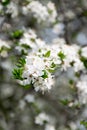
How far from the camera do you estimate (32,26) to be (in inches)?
195

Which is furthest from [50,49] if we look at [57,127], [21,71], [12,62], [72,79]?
[57,127]

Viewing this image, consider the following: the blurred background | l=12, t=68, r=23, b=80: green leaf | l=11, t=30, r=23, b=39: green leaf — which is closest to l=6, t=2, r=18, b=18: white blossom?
the blurred background

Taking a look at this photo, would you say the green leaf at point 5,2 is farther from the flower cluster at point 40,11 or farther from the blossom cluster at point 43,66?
the blossom cluster at point 43,66

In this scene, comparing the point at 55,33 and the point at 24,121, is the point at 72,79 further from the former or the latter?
the point at 24,121

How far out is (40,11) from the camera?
4.57 meters

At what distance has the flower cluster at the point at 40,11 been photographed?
4.53 metres

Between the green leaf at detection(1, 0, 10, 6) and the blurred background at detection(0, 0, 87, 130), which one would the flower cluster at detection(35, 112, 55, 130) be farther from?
the green leaf at detection(1, 0, 10, 6)

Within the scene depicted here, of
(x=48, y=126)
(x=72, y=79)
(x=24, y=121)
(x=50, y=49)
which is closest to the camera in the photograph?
(x=50, y=49)

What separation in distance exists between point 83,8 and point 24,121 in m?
1.23

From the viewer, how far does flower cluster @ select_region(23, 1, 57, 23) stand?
453cm

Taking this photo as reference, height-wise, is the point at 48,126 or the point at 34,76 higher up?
the point at 48,126

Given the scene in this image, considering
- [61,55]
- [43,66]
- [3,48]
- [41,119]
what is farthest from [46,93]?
[43,66]

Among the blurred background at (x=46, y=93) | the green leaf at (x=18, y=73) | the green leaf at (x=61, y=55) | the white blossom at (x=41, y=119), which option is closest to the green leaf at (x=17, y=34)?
the blurred background at (x=46, y=93)

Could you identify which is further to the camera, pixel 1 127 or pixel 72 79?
pixel 1 127
